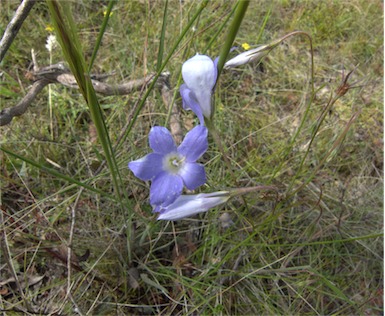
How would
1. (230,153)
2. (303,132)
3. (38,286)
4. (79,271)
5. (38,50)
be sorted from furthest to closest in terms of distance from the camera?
(38,50)
(303,132)
(230,153)
(38,286)
(79,271)

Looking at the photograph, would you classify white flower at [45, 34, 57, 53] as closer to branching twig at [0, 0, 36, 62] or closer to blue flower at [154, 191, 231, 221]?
branching twig at [0, 0, 36, 62]

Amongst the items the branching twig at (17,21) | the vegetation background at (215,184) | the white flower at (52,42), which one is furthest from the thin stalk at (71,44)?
the white flower at (52,42)

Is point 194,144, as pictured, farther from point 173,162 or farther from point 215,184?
point 215,184

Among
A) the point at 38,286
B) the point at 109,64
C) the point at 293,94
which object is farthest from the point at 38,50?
the point at 293,94

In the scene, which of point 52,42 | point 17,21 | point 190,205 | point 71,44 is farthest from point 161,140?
point 52,42

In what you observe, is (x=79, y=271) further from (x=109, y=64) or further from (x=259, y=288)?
(x=109, y=64)

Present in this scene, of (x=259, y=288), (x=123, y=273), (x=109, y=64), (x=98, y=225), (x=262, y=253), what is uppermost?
(x=109, y=64)

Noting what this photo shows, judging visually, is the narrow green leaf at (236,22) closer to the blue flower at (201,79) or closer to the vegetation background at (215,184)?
the blue flower at (201,79)
